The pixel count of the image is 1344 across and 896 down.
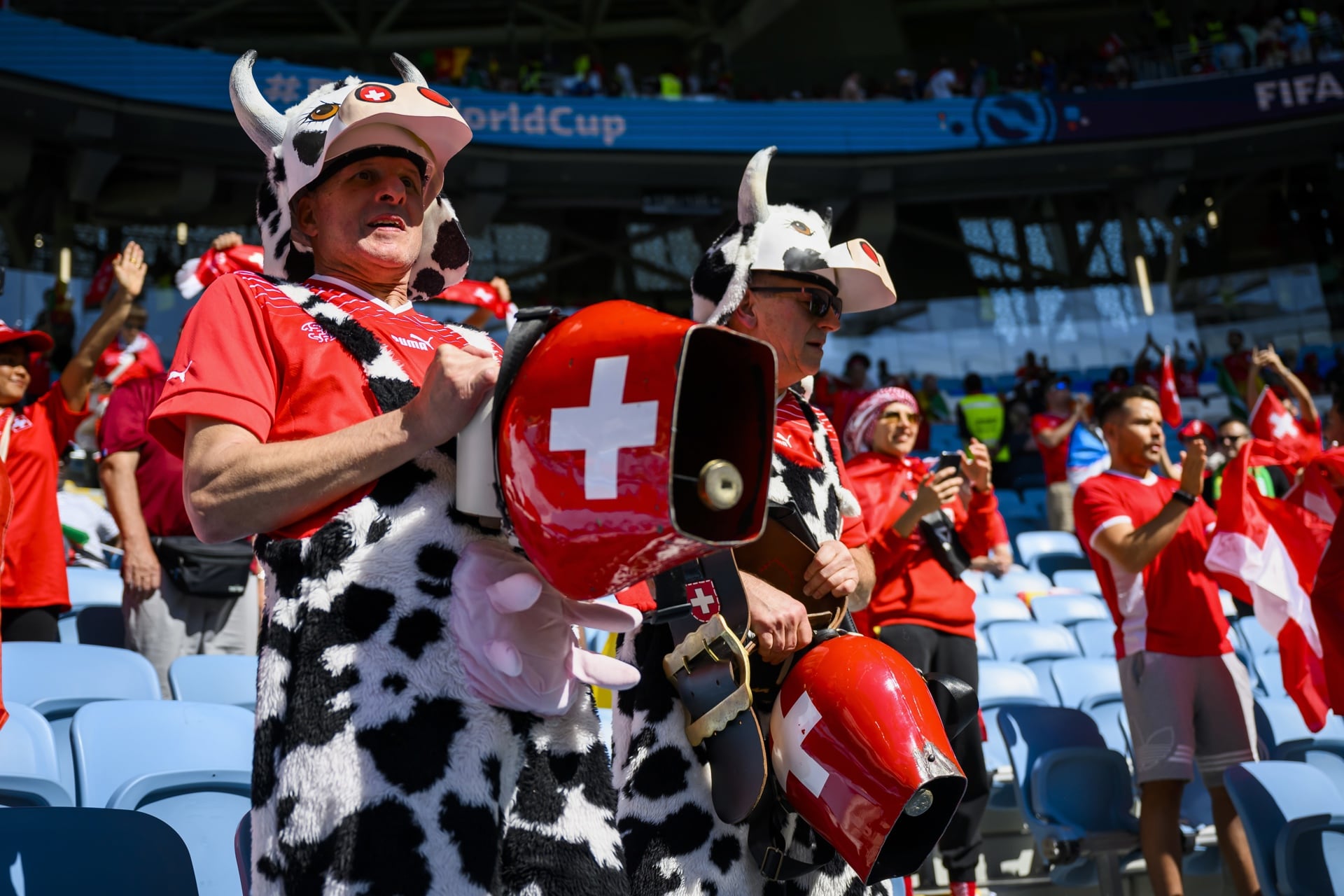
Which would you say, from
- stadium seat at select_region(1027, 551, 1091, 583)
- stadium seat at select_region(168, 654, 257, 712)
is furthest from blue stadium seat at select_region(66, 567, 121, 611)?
stadium seat at select_region(1027, 551, 1091, 583)

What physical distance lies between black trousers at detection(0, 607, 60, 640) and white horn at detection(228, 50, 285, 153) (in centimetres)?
248

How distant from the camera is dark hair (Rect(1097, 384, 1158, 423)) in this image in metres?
4.37

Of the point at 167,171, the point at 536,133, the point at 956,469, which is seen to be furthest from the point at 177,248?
the point at 956,469

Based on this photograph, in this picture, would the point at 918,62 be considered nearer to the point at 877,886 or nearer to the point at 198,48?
the point at 198,48

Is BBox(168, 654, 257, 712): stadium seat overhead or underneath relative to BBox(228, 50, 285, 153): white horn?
underneath

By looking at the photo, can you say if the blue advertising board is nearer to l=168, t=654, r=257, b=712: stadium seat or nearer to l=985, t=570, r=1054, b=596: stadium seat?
l=985, t=570, r=1054, b=596: stadium seat

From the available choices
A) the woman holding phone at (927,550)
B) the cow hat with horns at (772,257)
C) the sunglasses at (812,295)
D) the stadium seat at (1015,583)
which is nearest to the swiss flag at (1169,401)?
the woman holding phone at (927,550)

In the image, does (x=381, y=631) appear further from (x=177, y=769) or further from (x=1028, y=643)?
(x=1028, y=643)

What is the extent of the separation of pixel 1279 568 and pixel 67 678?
3747 mm

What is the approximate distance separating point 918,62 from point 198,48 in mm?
12191

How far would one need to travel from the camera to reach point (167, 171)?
1602cm

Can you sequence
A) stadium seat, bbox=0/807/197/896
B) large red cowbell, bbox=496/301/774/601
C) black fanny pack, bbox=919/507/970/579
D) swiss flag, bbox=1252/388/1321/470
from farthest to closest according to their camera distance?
1. swiss flag, bbox=1252/388/1321/470
2. black fanny pack, bbox=919/507/970/579
3. stadium seat, bbox=0/807/197/896
4. large red cowbell, bbox=496/301/774/601

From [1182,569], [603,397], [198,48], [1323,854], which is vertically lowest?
[1323,854]

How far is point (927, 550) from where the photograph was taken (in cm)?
413
